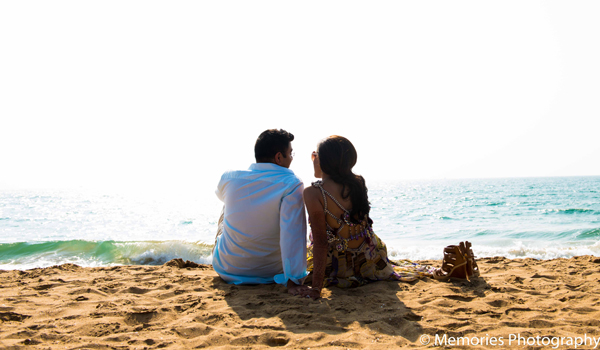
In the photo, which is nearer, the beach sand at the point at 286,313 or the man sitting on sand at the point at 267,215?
the beach sand at the point at 286,313

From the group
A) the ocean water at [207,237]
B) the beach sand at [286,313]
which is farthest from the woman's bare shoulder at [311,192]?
the ocean water at [207,237]

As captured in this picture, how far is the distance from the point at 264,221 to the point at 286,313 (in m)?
0.86

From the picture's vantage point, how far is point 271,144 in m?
3.30

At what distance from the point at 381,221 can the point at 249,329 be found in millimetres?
14527

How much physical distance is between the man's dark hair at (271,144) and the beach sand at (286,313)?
1247 millimetres

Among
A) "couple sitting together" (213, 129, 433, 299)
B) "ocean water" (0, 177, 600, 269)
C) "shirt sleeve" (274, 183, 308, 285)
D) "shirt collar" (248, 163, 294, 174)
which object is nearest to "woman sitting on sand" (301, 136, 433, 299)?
"couple sitting together" (213, 129, 433, 299)

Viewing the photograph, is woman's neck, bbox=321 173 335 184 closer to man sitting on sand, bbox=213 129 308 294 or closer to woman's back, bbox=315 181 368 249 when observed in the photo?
woman's back, bbox=315 181 368 249

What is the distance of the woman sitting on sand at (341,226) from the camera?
3.04 metres

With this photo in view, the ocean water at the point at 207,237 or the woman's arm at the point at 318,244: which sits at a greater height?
the woman's arm at the point at 318,244

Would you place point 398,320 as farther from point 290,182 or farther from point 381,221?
point 381,221

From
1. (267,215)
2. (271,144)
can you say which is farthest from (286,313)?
(271,144)

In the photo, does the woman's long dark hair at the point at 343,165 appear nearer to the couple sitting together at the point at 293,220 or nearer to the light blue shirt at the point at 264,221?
the couple sitting together at the point at 293,220

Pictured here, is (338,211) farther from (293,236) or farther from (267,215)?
(267,215)

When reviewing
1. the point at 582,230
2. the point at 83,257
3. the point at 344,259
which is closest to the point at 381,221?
the point at 582,230
